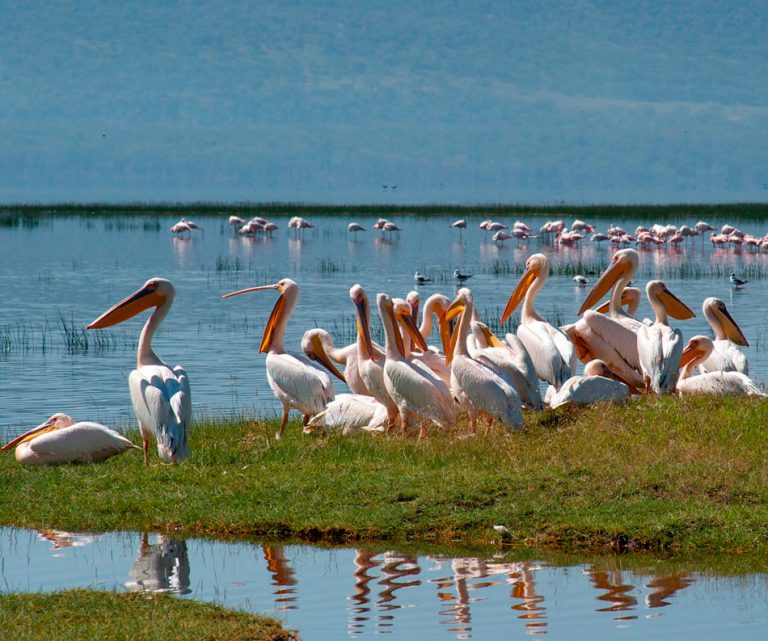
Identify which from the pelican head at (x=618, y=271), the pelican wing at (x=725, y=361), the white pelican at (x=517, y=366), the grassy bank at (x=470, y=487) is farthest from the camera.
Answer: the pelican head at (x=618, y=271)

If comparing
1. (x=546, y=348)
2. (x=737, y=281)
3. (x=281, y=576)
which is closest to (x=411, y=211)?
(x=737, y=281)

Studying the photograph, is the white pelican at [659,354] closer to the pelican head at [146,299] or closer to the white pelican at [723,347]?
the white pelican at [723,347]

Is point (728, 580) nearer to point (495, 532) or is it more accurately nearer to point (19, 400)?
point (495, 532)

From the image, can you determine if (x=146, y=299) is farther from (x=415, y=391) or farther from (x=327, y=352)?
(x=415, y=391)

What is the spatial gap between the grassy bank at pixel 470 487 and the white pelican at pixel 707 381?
0.55 m

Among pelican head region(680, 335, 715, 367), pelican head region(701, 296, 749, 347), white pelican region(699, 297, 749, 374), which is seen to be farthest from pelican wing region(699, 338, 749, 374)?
pelican head region(701, 296, 749, 347)

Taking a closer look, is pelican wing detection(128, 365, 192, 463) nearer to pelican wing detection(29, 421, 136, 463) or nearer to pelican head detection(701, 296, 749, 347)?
pelican wing detection(29, 421, 136, 463)

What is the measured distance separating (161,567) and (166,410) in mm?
1803

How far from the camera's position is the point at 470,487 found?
8.20 metres

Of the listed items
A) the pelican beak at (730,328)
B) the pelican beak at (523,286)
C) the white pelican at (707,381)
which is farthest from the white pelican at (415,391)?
the pelican beak at (730,328)

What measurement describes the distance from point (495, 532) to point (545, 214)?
55621 millimetres

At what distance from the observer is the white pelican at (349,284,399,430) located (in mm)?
10359

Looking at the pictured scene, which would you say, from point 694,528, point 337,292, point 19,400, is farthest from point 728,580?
point 337,292

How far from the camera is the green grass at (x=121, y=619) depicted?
5.92 m
